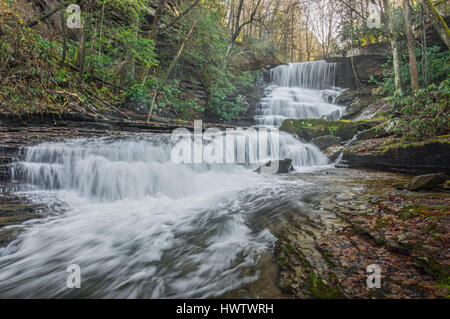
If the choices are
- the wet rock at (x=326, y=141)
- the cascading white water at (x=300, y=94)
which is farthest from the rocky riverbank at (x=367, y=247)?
the cascading white water at (x=300, y=94)

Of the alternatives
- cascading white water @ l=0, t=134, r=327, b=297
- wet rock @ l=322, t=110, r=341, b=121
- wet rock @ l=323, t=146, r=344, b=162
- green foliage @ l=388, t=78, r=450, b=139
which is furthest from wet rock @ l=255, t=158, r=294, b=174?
wet rock @ l=322, t=110, r=341, b=121

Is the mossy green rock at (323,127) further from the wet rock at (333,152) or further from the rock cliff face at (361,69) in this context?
the rock cliff face at (361,69)

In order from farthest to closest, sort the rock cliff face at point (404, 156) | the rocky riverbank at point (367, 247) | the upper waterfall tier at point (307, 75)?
the upper waterfall tier at point (307, 75) < the rock cliff face at point (404, 156) < the rocky riverbank at point (367, 247)

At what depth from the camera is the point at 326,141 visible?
27.5 feet

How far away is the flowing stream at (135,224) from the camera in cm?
189

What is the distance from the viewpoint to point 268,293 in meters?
1.48

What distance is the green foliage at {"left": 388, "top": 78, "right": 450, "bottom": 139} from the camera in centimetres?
461

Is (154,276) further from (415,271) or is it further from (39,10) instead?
(39,10)

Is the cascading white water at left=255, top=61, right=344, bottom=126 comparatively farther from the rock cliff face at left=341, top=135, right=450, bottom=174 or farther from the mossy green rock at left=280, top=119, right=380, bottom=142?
the rock cliff face at left=341, top=135, right=450, bottom=174

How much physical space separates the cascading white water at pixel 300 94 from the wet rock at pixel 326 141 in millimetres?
4437

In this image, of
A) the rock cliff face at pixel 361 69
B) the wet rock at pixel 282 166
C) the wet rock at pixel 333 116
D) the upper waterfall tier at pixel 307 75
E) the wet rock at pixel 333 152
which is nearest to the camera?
the wet rock at pixel 282 166

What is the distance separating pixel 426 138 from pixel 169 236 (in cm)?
620

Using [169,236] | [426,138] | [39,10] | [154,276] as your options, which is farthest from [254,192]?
[39,10]

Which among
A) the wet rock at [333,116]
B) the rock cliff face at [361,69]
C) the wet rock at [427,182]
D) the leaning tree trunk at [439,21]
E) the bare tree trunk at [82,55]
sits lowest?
the wet rock at [427,182]
